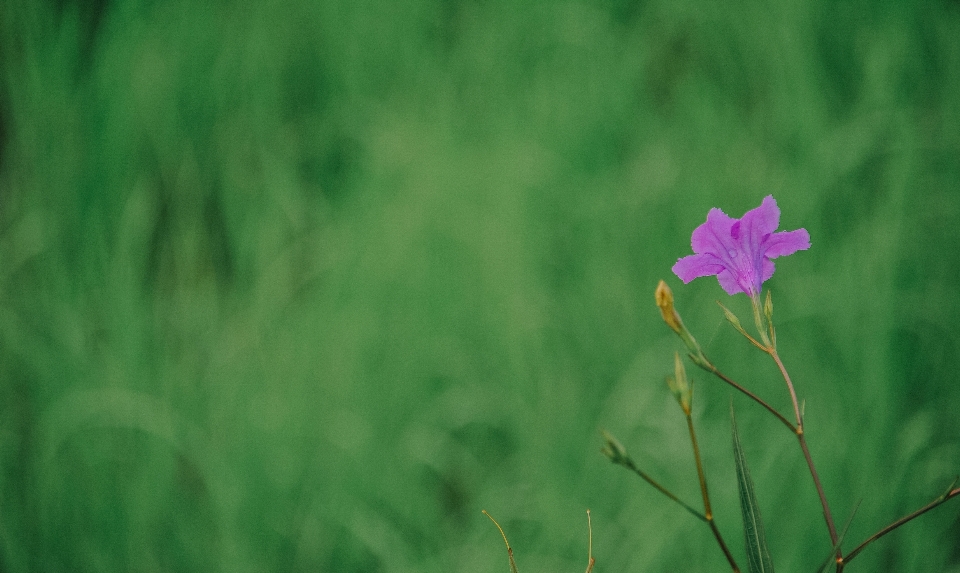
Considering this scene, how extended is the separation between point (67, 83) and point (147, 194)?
220mm

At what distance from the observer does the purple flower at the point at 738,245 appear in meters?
0.34

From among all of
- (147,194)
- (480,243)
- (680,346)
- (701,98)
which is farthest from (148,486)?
(701,98)

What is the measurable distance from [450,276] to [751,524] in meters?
0.79

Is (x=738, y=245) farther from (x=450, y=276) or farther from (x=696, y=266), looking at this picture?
(x=450, y=276)

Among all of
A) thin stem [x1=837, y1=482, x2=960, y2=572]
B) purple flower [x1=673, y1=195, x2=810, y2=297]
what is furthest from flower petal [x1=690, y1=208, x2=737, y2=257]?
thin stem [x1=837, y1=482, x2=960, y2=572]

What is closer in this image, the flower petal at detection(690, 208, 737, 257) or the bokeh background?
the flower petal at detection(690, 208, 737, 257)

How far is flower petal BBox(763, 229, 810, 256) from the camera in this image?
339 millimetres

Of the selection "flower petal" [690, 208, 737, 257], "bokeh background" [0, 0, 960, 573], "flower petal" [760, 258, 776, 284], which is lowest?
"bokeh background" [0, 0, 960, 573]

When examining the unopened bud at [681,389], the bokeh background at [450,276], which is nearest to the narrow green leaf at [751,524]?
the unopened bud at [681,389]

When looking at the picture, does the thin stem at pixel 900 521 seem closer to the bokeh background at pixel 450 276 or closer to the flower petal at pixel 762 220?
the flower petal at pixel 762 220

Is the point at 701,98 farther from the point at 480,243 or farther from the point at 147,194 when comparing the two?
the point at 147,194

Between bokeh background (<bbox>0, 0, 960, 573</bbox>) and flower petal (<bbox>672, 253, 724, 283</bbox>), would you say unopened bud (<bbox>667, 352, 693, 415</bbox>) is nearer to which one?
flower petal (<bbox>672, 253, 724, 283</bbox>)

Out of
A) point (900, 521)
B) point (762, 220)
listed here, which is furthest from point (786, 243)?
point (900, 521)

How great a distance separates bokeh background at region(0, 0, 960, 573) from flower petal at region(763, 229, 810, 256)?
1.89 feet
